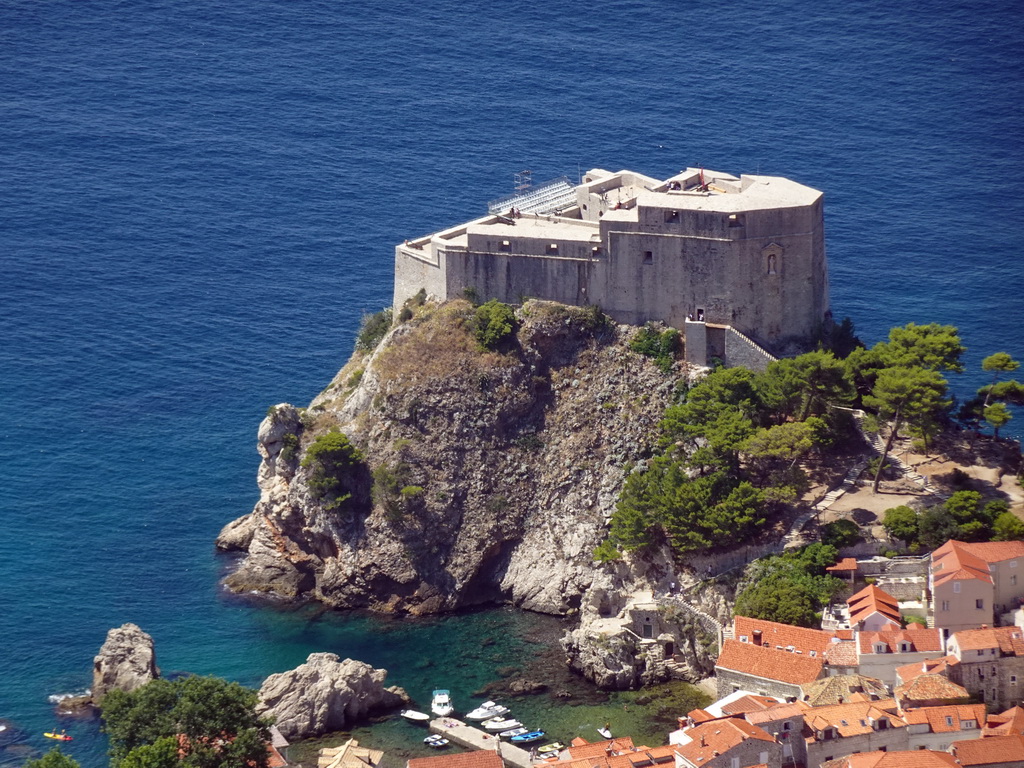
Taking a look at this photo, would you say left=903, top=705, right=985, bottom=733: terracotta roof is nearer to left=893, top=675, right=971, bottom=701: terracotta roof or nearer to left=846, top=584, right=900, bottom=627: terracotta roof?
left=893, top=675, right=971, bottom=701: terracotta roof

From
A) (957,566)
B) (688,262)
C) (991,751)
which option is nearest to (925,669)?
(957,566)

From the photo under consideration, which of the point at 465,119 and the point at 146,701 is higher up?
the point at 465,119

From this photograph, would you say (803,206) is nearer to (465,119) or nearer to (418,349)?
(418,349)

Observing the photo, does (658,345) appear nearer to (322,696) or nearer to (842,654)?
(842,654)

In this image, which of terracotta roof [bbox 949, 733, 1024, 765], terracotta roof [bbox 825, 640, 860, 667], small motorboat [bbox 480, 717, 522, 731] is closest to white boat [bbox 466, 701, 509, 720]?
small motorboat [bbox 480, 717, 522, 731]

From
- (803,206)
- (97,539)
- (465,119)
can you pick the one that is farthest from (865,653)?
(465,119)

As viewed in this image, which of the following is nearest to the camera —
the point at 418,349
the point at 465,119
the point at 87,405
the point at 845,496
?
the point at 845,496

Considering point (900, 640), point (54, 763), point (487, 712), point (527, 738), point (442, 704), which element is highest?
point (900, 640)
